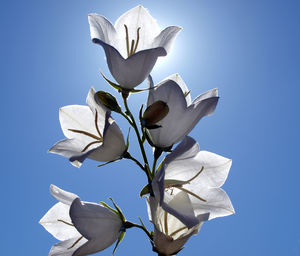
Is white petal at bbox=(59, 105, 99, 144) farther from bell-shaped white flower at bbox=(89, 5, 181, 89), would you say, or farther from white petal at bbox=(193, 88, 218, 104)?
white petal at bbox=(193, 88, 218, 104)

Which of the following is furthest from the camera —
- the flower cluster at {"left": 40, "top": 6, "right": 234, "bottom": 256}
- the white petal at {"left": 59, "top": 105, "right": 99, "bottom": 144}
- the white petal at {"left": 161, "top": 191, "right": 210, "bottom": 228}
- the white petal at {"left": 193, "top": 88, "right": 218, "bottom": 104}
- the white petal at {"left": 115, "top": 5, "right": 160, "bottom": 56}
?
the white petal at {"left": 115, "top": 5, "right": 160, "bottom": 56}

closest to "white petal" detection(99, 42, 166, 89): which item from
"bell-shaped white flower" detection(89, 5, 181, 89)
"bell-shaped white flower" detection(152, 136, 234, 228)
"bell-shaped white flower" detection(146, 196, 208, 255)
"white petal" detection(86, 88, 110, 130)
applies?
"bell-shaped white flower" detection(89, 5, 181, 89)

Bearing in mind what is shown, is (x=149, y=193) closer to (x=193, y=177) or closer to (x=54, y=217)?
(x=193, y=177)

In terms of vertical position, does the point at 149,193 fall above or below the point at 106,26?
below

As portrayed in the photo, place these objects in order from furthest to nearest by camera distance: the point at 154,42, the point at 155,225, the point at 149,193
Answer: the point at 154,42, the point at 149,193, the point at 155,225

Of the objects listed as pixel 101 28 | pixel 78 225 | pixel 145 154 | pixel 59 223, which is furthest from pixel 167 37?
pixel 59 223

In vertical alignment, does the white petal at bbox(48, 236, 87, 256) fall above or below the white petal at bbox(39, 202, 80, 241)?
below

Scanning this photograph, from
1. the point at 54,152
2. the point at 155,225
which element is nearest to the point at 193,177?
the point at 155,225

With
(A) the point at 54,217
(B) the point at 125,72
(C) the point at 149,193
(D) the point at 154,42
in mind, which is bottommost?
(A) the point at 54,217
